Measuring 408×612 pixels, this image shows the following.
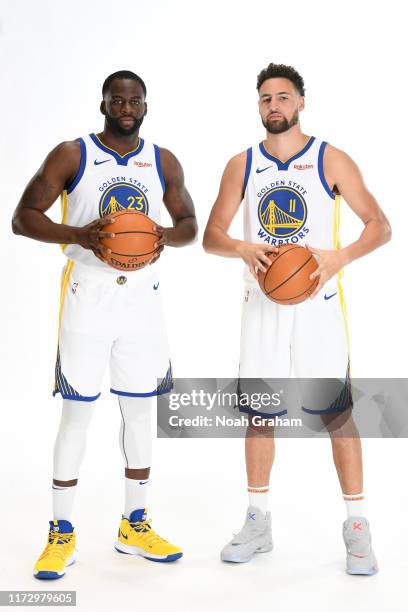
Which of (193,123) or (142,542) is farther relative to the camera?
(193,123)

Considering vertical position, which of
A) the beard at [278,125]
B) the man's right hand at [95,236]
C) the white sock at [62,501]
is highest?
the beard at [278,125]

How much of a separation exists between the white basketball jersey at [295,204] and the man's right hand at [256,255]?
0.70ft

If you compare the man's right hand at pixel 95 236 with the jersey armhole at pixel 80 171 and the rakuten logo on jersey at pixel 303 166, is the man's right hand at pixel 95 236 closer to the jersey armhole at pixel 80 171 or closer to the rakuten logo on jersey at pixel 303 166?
the jersey armhole at pixel 80 171

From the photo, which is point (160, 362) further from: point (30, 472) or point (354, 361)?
point (354, 361)

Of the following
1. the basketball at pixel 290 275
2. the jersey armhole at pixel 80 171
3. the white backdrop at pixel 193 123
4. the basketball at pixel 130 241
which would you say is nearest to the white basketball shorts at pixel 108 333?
the basketball at pixel 130 241

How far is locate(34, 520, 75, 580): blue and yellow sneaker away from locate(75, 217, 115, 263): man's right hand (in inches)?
52.0

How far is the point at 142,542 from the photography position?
435 cm

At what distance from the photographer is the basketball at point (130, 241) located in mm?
3859

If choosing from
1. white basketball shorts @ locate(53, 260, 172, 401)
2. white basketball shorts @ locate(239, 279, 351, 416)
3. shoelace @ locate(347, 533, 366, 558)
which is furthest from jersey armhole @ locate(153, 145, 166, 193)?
shoelace @ locate(347, 533, 366, 558)

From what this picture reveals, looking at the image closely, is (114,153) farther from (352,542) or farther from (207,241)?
(352,542)

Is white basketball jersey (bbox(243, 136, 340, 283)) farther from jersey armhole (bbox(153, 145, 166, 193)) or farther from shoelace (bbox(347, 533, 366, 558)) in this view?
shoelace (bbox(347, 533, 366, 558))

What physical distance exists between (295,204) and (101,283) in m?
0.99

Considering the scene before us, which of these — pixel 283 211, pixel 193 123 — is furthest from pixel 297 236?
pixel 193 123

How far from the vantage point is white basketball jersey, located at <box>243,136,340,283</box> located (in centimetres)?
419
